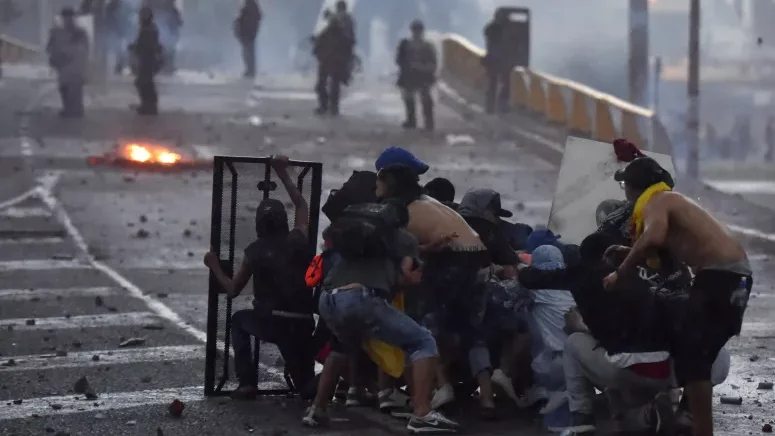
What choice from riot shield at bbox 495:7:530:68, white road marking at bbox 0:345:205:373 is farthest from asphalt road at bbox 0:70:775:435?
riot shield at bbox 495:7:530:68

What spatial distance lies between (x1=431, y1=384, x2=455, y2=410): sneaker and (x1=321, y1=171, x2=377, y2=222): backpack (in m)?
1.27

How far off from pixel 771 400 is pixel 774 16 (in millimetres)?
53712

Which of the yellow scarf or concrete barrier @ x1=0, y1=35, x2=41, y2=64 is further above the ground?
concrete barrier @ x1=0, y1=35, x2=41, y2=64

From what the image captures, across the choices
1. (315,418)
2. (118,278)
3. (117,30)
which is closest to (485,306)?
(315,418)

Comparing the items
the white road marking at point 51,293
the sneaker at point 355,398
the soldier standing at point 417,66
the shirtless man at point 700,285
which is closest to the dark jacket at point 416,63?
the soldier standing at point 417,66

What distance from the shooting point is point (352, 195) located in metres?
10.1

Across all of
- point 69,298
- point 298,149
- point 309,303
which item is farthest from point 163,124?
point 309,303

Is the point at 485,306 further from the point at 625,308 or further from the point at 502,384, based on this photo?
the point at 625,308

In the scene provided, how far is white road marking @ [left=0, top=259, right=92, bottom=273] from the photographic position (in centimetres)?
1722

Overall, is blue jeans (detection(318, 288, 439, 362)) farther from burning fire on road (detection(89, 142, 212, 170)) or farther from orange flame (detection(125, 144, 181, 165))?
orange flame (detection(125, 144, 181, 165))

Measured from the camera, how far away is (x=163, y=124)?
31469mm

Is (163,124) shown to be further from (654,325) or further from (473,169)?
(654,325)

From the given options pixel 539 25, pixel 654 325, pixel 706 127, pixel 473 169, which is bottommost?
pixel 654 325

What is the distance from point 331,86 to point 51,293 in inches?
727
